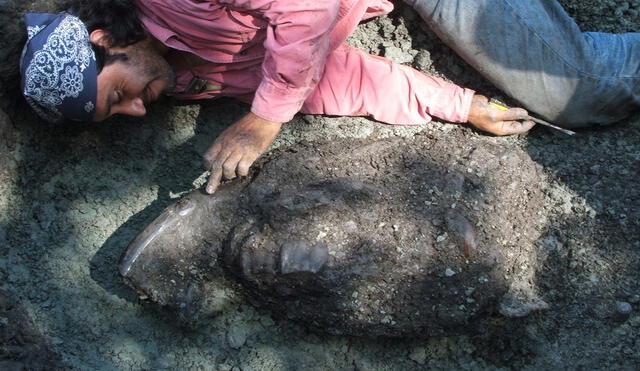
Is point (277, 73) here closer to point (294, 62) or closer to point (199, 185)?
point (294, 62)

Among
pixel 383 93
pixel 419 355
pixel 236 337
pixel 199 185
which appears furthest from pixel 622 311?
pixel 199 185

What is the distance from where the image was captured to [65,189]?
1952 mm

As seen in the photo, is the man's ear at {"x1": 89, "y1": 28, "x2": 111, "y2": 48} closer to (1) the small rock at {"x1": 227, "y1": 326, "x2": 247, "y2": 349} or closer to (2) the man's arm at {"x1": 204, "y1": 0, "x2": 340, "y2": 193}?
(2) the man's arm at {"x1": 204, "y1": 0, "x2": 340, "y2": 193}

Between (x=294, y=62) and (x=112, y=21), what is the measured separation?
0.57 m

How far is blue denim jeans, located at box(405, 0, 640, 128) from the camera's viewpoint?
182 cm

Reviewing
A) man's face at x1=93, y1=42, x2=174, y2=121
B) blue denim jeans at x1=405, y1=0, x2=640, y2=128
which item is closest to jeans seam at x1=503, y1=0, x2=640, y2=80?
blue denim jeans at x1=405, y1=0, x2=640, y2=128

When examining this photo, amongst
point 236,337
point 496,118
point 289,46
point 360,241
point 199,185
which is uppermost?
point 289,46

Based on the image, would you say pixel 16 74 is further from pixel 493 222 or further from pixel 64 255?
pixel 493 222

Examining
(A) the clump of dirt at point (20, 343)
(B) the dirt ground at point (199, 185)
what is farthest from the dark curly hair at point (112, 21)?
(A) the clump of dirt at point (20, 343)

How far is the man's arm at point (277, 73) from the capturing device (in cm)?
161

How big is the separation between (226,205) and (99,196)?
0.53 meters

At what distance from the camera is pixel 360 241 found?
1568 mm

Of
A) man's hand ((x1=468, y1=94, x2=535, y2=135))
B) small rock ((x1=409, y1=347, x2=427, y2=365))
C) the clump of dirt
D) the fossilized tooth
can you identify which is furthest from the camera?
man's hand ((x1=468, y1=94, x2=535, y2=135))

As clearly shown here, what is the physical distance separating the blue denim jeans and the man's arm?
48 cm
